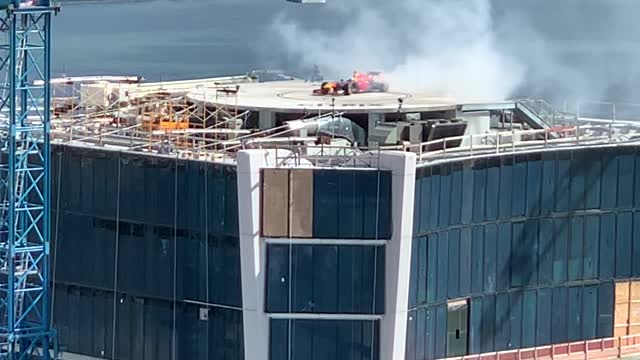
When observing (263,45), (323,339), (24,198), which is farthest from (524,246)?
(263,45)

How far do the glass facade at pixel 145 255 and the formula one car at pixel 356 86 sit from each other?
10213mm

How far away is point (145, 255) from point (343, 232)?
5886 mm

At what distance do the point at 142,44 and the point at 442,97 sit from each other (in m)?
109

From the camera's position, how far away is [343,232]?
50500 mm

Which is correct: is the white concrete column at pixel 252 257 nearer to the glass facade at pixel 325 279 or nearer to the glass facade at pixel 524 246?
the glass facade at pixel 325 279

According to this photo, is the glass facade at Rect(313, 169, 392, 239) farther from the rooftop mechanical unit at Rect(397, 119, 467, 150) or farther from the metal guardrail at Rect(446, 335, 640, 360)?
the metal guardrail at Rect(446, 335, 640, 360)

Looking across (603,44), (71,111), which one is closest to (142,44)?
(603,44)

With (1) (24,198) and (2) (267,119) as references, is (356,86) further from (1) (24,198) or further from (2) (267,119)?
(1) (24,198)

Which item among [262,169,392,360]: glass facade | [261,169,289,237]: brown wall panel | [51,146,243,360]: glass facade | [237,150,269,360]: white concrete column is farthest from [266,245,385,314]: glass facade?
[51,146,243,360]: glass facade

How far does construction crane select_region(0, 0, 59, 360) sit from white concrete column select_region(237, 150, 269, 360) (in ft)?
18.4

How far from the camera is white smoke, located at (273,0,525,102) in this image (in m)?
65.2

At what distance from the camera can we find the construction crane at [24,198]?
5175 cm

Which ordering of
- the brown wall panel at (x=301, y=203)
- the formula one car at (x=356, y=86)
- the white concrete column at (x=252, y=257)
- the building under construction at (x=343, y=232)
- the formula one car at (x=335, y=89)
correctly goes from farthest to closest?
the formula one car at (x=356, y=86)
the formula one car at (x=335, y=89)
the building under construction at (x=343, y=232)
the brown wall panel at (x=301, y=203)
the white concrete column at (x=252, y=257)

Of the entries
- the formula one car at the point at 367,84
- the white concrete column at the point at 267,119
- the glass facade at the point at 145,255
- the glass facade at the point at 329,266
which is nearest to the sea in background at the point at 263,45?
the formula one car at the point at 367,84
